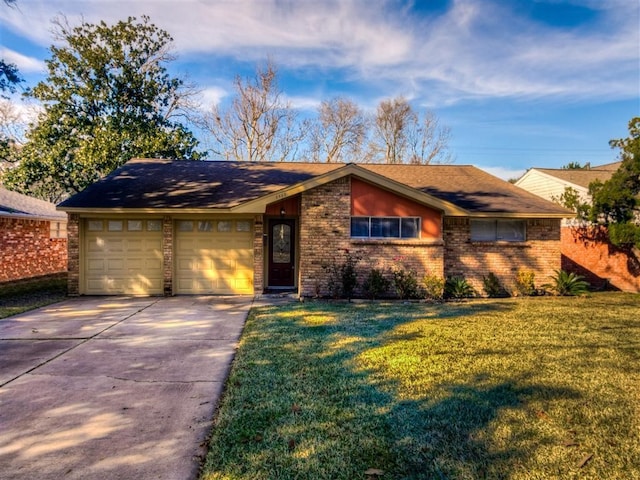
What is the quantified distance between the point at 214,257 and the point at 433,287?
6563 millimetres

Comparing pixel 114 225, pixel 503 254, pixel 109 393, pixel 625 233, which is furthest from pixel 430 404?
pixel 625 233

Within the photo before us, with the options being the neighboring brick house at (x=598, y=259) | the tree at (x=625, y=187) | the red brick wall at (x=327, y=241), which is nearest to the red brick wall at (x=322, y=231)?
the red brick wall at (x=327, y=241)

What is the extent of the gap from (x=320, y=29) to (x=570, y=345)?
38.6 ft

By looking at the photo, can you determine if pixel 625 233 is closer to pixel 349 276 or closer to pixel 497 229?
pixel 497 229

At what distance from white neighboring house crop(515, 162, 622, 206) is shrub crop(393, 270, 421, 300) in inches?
468

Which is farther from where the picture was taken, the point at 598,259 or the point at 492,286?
the point at 598,259

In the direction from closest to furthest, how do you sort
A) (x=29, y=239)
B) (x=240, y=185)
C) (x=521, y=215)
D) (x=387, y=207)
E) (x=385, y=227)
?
(x=387, y=207) → (x=385, y=227) → (x=521, y=215) → (x=240, y=185) → (x=29, y=239)

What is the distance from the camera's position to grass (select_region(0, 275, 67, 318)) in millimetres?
9320

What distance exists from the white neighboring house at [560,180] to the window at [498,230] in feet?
27.4

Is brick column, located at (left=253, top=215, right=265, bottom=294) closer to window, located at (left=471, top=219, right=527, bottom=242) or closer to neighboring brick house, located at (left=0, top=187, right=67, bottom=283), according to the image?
window, located at (left=471, top=219, right=527, bottom=242)

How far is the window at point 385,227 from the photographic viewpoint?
36.2 feet

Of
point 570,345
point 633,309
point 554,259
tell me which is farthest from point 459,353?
point 554,259

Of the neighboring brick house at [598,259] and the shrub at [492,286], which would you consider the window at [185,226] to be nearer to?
the shrub at [492,286]

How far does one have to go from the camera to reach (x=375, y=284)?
10.7m
